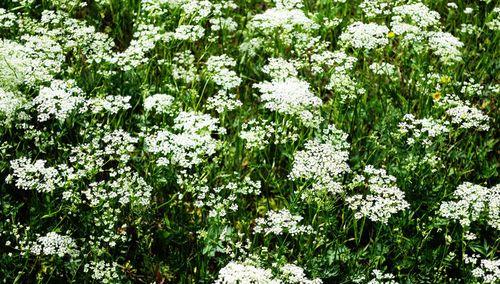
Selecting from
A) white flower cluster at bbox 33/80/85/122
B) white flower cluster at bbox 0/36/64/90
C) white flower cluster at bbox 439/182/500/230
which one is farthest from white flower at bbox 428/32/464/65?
white flower cluster at bbox 0/36/64/90

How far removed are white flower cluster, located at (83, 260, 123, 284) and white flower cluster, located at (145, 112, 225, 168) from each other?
90cm

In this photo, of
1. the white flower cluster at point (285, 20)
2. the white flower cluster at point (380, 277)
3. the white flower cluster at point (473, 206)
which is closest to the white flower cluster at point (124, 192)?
the white flower cluster at point (380, 277)

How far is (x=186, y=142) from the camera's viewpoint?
195 inches

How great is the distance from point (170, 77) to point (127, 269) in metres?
2.14

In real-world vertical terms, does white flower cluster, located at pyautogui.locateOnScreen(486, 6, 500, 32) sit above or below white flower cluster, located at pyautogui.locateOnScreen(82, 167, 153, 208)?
above

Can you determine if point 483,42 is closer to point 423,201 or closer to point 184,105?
point 423,201

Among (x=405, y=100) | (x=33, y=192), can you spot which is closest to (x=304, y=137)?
(x=405, y=100)

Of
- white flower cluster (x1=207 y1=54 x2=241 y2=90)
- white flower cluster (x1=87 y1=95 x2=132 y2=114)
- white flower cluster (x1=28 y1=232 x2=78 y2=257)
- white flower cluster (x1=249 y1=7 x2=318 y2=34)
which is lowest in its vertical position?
white flower cluster (x1=28 y1=232 x2=78 y2=257)

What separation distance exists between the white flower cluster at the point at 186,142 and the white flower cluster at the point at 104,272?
90cm

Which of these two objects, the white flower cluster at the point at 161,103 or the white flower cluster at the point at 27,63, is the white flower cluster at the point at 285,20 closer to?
the white flower cluster at the point at 161,103

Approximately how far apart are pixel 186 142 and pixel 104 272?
1212mm

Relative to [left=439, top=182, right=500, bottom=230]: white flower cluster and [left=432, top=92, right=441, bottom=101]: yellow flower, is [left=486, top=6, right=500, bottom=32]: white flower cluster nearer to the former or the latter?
[left=432, top=92, right=441, bottom=101]: yellow flower

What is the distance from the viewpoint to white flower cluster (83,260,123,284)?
14.4 feet

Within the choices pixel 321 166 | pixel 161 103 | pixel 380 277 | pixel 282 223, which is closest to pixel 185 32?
pixel 161 103
